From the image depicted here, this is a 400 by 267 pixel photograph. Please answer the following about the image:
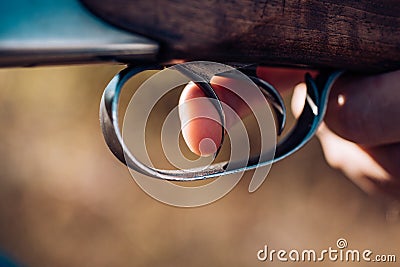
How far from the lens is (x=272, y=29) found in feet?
3.26

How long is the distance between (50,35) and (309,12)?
45 cm

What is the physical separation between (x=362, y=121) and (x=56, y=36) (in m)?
0.77

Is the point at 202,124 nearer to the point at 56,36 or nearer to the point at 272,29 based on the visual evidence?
the point at 272,29

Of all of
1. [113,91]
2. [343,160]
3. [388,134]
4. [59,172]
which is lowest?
[59,172]

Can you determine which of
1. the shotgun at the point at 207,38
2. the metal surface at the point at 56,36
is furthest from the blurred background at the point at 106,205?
the metal surface at the point at 56,36

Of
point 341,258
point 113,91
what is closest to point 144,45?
point 113,91

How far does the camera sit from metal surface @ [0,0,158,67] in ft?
2.52

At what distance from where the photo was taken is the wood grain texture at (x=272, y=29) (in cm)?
85

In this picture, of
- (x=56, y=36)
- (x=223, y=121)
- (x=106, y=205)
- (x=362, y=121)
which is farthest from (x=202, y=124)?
(x=106, y=205)

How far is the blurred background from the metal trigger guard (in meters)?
1.11

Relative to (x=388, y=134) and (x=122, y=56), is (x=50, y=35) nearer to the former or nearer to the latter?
(x=122, y=56)

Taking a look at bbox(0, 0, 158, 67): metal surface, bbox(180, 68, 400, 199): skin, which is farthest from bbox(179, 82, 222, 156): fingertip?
bbox(0, 0, 158, 67): metal surface

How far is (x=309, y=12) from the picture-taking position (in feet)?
3.34

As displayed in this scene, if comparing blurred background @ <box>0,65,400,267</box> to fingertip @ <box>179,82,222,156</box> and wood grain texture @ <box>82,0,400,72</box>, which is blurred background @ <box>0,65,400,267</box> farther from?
A: wood grain texture @ <box>82,0,400,72</box>
